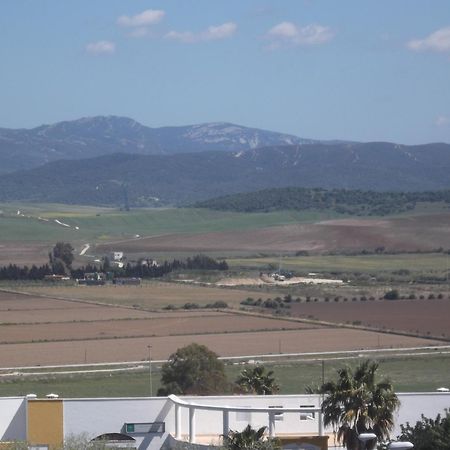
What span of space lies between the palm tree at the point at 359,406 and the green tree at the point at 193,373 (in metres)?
15.6

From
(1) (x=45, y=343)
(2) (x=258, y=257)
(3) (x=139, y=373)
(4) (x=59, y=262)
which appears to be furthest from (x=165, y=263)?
(3) (x=139, y=373)

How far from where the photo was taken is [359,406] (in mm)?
26688

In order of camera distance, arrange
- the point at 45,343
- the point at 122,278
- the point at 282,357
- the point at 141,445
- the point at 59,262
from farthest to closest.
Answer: the point at 59,262 < the point at 122,278 < the point at 45,343 < the point at 282,357 < the point at 141,445

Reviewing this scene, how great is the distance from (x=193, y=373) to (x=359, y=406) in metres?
18.3

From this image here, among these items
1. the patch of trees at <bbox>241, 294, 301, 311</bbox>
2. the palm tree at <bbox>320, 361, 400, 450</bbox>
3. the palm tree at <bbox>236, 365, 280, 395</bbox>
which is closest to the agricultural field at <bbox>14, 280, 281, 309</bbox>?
the patch of trees at <bbox>241, 294, 301, 311</bbox>

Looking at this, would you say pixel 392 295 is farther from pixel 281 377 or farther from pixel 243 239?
pixel 243 239

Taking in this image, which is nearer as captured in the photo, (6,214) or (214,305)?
(214,305)

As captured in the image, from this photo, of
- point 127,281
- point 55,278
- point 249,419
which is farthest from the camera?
point 55,278

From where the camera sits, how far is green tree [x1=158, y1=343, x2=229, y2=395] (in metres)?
42.9

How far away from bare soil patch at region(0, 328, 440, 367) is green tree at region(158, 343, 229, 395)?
1245 cm

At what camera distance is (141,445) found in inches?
1195

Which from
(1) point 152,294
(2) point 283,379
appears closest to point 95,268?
(1) point 152,294

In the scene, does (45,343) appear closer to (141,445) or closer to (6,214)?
(141,445)

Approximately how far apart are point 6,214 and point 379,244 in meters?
72.4
